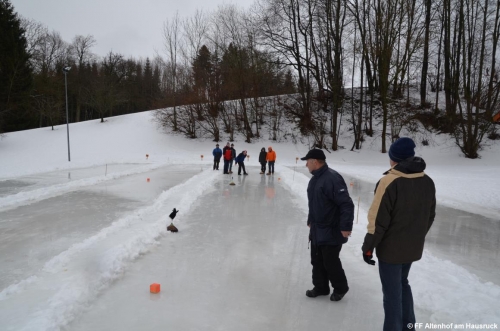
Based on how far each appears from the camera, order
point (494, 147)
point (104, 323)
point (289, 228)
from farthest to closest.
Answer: point (494, 147), point (289, 228), point (104, 323)

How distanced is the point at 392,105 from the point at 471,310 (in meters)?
34.2

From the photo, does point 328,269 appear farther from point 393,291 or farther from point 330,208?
point 393,291

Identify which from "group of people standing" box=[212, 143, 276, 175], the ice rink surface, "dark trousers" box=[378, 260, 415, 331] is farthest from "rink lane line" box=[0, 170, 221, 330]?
"group of people standing" box=[212, 143, 276, 175]

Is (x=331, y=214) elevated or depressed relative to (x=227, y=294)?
elevated

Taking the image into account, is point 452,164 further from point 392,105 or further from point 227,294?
point 227,294

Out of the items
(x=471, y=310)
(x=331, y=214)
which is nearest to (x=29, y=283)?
(x=331, y=214)

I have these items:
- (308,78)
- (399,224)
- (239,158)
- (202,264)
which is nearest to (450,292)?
(399,224)

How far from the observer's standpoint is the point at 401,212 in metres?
2.68

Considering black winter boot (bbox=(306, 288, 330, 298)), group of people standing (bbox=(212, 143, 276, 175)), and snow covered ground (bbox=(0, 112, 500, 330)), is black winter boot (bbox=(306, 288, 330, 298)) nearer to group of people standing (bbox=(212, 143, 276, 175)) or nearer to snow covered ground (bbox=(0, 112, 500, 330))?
snow covered ground (bbox=(0, 112, 500, 330))

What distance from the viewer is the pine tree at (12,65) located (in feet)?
112

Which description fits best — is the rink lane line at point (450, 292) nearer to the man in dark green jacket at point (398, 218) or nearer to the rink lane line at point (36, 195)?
the man in dark green jacket at point (398, 218)

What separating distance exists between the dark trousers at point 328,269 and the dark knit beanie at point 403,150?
1.32 meters

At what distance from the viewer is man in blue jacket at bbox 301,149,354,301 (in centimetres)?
350

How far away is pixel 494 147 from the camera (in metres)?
27.0
